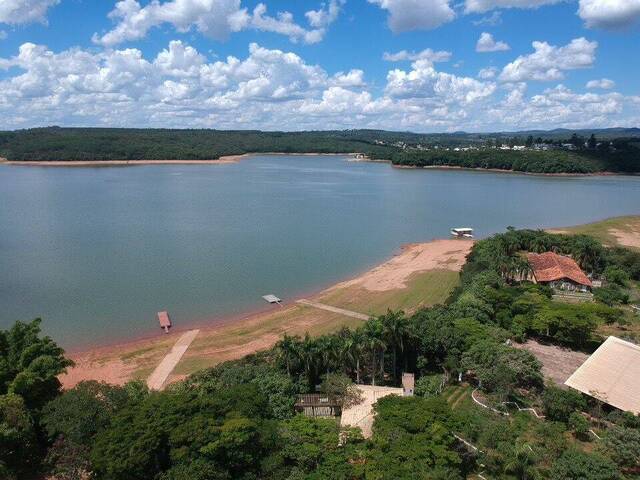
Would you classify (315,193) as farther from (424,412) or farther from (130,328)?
(424,412)

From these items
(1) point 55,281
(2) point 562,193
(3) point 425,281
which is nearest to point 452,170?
(2) point 562,193

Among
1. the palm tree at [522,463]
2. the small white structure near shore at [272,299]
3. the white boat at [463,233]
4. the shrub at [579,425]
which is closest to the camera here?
the palm tree at [522,463]

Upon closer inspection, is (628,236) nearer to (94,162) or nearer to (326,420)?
(326,420)

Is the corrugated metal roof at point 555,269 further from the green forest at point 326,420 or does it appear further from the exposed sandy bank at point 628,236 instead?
the exposed sandy bank at point 628,236

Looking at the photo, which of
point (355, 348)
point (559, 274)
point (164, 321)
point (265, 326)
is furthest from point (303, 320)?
point (559, 274)

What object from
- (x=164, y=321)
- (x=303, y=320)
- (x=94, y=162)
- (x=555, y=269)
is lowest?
(x=303, y=320)

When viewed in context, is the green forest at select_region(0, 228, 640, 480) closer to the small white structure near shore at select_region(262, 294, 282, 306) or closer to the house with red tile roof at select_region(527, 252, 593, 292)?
the small white structure near shore at select_region(262, 294, 282, 306)

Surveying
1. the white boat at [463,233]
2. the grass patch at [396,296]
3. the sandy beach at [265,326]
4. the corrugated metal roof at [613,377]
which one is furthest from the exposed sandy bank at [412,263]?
the corrugated metal roof at [613,377]
